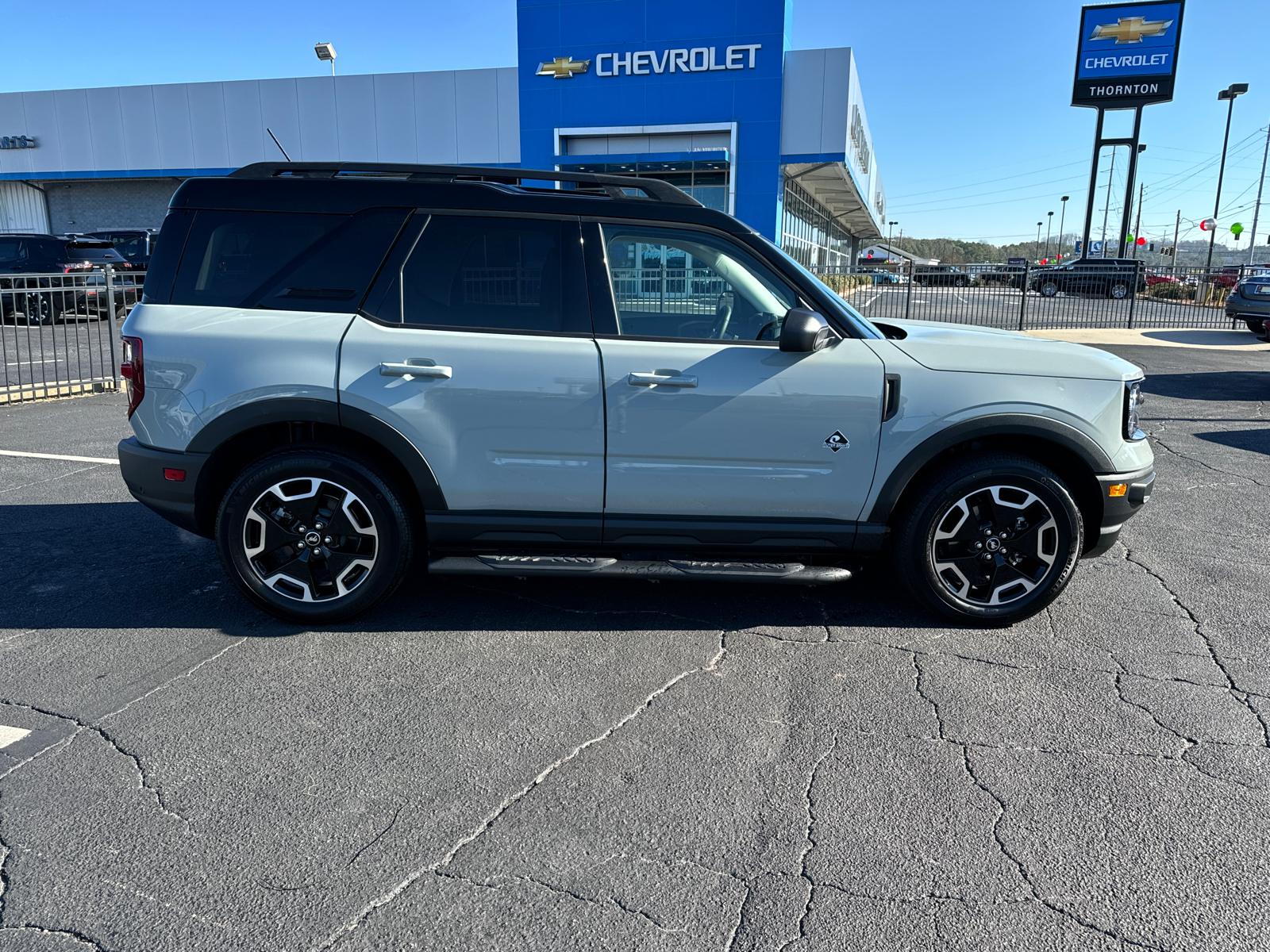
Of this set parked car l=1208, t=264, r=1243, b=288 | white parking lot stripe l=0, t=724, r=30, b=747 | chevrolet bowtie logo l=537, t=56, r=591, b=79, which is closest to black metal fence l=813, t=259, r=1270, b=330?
parked car l=1208, t=264, r=1243, b=288

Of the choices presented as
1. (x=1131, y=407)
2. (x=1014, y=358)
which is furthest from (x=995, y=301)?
(x=1014, y=358)

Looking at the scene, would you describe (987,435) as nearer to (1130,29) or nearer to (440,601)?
(440,601)

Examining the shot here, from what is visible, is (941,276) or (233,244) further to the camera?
(941,276)

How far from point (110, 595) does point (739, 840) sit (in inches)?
135

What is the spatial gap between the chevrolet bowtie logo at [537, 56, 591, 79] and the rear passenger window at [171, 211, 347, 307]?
23272 millimetres

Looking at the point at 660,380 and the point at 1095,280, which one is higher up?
the point at 1095,280

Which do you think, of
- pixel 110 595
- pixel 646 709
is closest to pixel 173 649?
pixel 110 595

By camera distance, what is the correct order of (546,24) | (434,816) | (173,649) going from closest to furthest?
(434,816) < (173,649) < (546,24)

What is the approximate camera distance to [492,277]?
13.2 feet

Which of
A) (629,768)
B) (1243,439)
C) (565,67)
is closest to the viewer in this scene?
(629,768)

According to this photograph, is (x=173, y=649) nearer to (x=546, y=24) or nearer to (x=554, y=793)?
(x=554, y=793)

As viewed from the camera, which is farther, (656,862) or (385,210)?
(385,210)

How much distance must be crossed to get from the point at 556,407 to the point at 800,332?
3.49 feet

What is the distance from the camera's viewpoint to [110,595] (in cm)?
446
